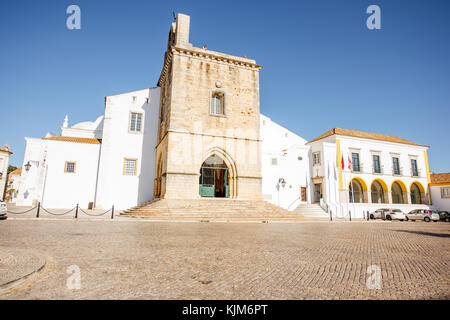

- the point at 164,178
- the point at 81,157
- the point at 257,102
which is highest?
the point at 257,102

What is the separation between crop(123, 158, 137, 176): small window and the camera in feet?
73.4

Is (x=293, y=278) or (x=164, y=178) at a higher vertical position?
(x=164, y=178)

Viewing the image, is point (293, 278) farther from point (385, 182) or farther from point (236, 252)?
point (385, 182)

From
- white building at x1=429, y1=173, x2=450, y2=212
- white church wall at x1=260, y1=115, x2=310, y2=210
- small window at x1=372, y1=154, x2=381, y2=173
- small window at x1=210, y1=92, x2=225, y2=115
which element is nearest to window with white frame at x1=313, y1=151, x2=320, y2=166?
white church wall at x1=260, y1=115, x2=310, y2=210

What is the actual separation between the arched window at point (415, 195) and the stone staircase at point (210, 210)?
2255cm

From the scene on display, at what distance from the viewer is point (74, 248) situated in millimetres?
5402

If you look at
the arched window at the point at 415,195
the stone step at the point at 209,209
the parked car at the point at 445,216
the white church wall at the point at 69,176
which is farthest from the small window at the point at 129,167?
the arched window at the point at 415,195

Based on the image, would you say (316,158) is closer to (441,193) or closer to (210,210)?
(210,210)

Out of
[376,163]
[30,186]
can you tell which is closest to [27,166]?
[30,186]

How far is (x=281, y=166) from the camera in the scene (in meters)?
25.7

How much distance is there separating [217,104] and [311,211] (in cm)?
1330

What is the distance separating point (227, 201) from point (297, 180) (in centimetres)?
1064
